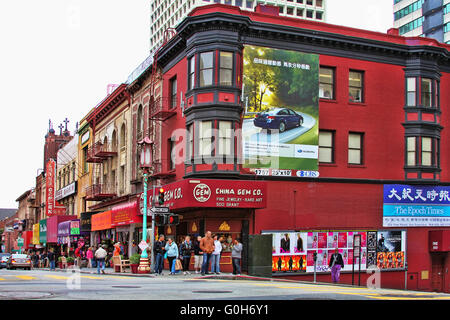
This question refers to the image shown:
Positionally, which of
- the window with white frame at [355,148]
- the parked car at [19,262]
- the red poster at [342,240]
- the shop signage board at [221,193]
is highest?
the window with white frame at [355,148]

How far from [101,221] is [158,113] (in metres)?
14.3

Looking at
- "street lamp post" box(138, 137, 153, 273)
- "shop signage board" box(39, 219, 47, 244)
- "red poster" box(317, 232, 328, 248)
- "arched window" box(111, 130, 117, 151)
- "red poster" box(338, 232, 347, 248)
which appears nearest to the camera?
"street lamp post" box(138, 137, 153, 273)

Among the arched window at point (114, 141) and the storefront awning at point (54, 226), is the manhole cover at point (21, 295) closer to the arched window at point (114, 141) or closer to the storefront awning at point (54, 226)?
the arched window at point (114, 141)

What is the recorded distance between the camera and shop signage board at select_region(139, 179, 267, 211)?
29797 mm

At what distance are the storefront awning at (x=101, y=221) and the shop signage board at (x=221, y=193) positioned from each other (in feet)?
49.2

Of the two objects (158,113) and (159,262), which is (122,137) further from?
(159,262)

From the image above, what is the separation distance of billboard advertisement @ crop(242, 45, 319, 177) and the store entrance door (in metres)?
9.39

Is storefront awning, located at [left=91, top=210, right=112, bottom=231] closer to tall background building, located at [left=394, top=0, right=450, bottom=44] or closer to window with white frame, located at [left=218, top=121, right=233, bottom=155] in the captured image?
window with white frame, located at [left=218, top=121, right=233, bottom=155]

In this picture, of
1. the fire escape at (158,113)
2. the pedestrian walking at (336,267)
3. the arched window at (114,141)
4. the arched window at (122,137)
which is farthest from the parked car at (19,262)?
the pedestrian walking at (336,267)

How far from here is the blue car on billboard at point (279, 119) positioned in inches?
1270

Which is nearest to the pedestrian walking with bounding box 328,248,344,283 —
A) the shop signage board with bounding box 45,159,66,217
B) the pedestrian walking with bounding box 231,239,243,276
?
the pedestrian walking with bounding box 231,239,243,276

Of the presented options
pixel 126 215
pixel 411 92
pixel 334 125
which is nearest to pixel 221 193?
pixel 334 125

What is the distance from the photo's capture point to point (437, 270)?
3653 centimetres

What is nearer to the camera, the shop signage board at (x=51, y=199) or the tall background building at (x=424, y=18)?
the shop signage board at (x=51, y=199)
